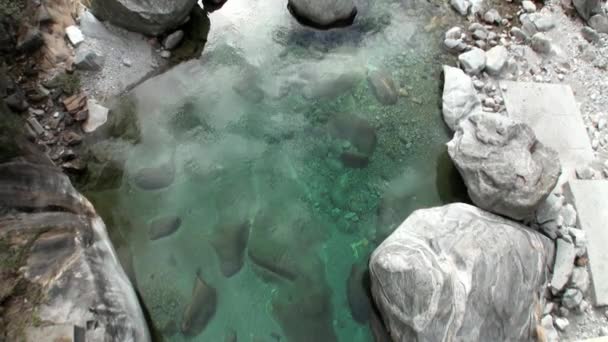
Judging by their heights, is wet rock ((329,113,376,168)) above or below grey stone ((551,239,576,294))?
above

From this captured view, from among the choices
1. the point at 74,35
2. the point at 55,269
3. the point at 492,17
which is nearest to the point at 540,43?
the point at 492,17

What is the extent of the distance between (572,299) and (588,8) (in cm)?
356

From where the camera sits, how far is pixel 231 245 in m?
4.01

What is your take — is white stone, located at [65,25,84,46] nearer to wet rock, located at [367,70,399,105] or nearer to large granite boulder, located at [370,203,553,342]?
wet rock, located at [367,70,399,105]

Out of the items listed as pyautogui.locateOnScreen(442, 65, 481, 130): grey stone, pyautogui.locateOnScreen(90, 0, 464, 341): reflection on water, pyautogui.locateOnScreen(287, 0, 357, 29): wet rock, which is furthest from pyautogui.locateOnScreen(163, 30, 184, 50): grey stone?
pyautogui.locateOnScreen(442, 65, 481, 130): grey stone

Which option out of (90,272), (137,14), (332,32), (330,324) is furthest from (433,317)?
(137,14)

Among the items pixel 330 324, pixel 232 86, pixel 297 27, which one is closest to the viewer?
pixel 330 324

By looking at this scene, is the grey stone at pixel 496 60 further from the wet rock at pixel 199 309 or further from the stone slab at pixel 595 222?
the wet rock at pixel 199 309

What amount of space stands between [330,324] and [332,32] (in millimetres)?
3272

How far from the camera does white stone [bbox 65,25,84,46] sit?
4.73m

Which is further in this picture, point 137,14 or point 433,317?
point 137,14

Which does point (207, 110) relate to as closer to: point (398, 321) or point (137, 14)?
point (137, 14)

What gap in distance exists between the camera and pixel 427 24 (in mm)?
5488

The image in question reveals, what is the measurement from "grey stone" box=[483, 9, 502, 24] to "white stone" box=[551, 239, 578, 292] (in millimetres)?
2749
